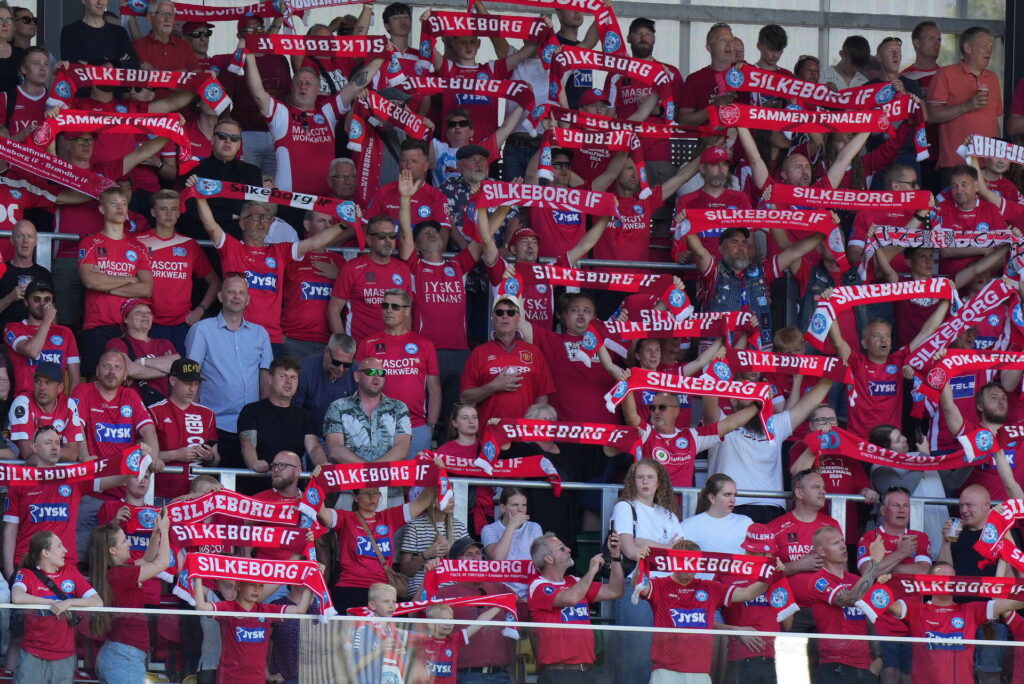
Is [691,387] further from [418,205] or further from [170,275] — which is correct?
[170,275]

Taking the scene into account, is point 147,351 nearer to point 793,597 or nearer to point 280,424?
point 280,424

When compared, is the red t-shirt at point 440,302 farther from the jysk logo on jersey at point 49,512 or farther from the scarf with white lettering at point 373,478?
the jysk logo on jersey at point 49,512

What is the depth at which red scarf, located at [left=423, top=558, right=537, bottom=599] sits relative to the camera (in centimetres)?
1114

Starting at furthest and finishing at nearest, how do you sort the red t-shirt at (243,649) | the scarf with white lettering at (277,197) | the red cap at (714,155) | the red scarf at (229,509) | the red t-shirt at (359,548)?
the red cap at (714,155), the scarf with white lettering at (277,197), the red t-shirt at (359,548), the red scarf at (229,509), the red t-shirt at (243,649)

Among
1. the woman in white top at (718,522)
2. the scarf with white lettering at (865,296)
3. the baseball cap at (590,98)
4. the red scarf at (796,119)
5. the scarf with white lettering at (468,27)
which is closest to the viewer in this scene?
the woman in white top at (718,522)

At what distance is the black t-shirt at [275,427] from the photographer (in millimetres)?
12266

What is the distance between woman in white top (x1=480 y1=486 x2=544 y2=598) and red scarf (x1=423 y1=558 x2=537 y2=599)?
0.95 ft

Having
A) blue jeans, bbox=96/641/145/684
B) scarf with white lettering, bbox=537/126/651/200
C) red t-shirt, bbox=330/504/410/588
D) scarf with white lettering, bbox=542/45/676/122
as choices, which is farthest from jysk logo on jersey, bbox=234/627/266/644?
scarf with white lettering, bbox=542/45/676/122

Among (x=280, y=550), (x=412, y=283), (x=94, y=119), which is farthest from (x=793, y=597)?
(x=94, y=119)

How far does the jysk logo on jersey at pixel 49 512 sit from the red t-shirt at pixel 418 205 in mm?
3976

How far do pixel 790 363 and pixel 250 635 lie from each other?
15.8 ft

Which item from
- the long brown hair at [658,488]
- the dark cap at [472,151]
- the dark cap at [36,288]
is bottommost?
the long brown hair at [658,488]

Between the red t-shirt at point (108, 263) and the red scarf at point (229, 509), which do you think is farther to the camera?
the red t-shirt at point (108, 263)

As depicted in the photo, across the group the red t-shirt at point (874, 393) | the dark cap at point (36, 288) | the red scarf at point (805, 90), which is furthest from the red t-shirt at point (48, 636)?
the red scarf at point (805, 90)
